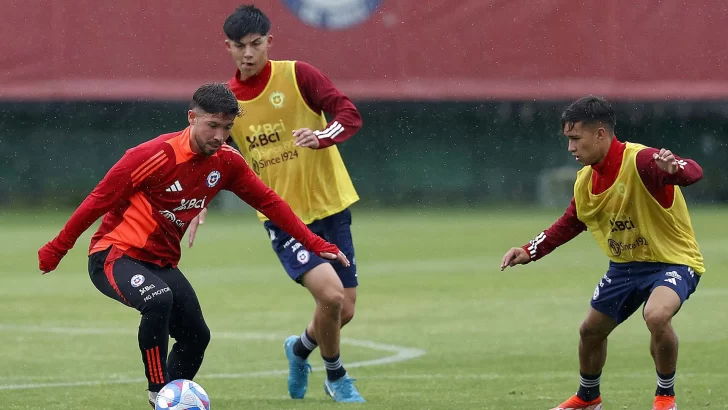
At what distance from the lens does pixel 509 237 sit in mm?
21297

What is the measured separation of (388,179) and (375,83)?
259 cm

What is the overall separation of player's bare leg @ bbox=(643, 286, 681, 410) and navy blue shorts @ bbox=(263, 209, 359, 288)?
2.10 metres

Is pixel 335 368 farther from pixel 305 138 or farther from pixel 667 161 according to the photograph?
pixel 667 161

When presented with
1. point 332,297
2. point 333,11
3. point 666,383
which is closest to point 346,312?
point 332,297

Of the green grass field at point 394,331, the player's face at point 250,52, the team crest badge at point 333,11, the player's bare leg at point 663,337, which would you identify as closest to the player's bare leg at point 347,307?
the green grass field at point 394,331

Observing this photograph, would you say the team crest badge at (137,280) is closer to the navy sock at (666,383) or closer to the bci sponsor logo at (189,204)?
the bci sponsor logo at (189,204)

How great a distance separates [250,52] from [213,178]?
1.37 meters

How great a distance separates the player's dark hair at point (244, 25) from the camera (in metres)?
8.23

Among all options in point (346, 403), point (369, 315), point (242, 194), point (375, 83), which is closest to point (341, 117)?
point (242, 194)

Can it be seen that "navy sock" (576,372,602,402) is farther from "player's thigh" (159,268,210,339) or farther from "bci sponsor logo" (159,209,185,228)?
"bci sponsor logo" (159,209,185,228)

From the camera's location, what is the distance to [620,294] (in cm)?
746

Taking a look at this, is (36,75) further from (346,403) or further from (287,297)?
(346,403)

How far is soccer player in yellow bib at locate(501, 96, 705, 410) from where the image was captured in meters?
7.32

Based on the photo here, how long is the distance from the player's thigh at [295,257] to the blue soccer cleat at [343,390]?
2.24ft
